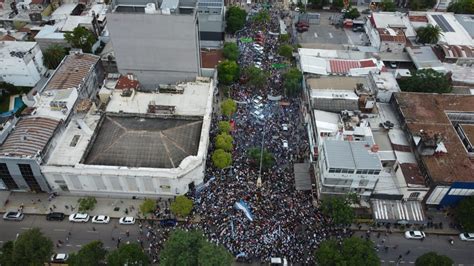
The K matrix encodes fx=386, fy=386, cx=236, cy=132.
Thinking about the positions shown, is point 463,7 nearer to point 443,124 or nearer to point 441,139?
point 443,124

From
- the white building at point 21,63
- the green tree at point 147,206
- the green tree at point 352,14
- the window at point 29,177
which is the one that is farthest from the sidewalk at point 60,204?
the green tree at point 352,14

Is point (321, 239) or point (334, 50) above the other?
point (334, 50)

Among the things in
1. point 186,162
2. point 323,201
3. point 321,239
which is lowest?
point 321,239

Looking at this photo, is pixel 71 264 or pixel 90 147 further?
pixel 90 147

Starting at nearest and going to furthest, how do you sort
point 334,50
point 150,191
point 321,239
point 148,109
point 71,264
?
point 71,264
point 321,239
point 150,191
point 148,109
point 334,50

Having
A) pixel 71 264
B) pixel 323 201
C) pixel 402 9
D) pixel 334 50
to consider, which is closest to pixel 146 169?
pixel 71 264

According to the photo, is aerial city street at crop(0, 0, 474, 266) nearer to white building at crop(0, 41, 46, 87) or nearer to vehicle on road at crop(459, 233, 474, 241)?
vehicle on road at crop(459, 233, 474, 241)

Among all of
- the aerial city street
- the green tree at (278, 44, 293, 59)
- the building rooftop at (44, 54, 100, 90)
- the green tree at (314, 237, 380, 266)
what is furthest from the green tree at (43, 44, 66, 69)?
the green tree at (314, 237, 380, 266)

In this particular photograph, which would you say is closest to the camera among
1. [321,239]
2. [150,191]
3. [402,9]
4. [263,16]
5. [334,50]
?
[321,239]

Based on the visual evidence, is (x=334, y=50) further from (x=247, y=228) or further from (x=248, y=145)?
(x=247, y=228)
